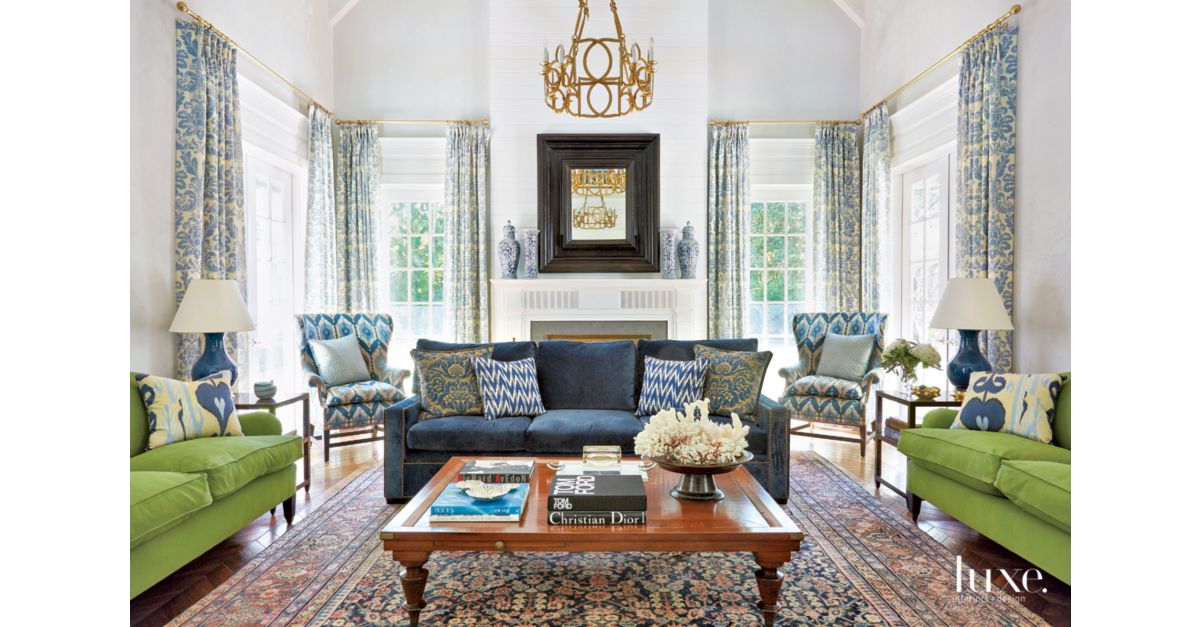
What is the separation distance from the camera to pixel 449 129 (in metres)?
5.85

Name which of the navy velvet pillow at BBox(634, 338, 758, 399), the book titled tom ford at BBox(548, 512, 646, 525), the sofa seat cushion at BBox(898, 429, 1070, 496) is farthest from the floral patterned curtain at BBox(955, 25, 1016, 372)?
the book titled tom ford at BBox(548, 512, 646, 525)

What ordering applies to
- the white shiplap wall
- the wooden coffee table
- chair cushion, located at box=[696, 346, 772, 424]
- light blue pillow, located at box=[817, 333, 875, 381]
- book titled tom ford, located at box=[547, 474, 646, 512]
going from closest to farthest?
the wooden coffee table → book titled tom ford, located at box=[547, 474, 646, 512] → chair cushion, located at box=[696, 346, 772, 424] → light blue pillow, located at box=[817, 333, 875, 381] → the white shiplap wall

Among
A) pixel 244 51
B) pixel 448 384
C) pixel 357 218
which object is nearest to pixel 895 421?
pixel 448 384

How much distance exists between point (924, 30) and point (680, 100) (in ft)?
6.64

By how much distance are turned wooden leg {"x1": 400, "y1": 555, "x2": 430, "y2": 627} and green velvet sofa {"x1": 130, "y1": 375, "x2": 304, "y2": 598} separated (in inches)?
33.2

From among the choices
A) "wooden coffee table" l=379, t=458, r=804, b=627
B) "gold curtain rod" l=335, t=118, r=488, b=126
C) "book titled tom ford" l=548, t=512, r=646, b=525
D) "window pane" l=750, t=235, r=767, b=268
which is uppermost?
"gold curtain rod" l=335, t=118, r=488, b=126

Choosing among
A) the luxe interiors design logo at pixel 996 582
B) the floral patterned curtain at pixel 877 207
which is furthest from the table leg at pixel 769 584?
the floral patterned curtain at pixel 877 207

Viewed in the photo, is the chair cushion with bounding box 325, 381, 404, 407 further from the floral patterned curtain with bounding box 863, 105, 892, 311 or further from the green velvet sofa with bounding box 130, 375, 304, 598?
the floral patterned curtain with bounding box 863, 105, 892, 311

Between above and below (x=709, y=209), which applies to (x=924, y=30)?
above

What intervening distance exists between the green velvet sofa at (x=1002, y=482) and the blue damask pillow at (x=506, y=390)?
198 centimetres

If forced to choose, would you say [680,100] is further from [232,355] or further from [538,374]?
[232,355]

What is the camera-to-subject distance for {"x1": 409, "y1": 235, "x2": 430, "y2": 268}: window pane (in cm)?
614
